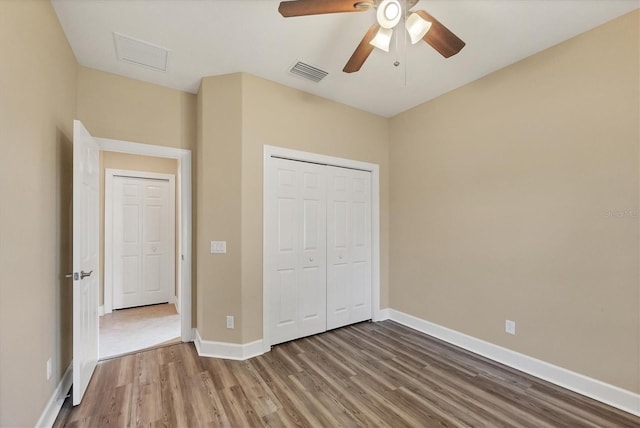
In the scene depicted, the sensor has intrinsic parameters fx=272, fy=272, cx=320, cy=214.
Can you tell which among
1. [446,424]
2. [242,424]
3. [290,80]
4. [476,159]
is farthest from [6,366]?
[476,159]

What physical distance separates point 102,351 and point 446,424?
3.29 metres

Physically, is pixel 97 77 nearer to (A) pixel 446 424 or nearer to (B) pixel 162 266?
(B) pixel 162 266

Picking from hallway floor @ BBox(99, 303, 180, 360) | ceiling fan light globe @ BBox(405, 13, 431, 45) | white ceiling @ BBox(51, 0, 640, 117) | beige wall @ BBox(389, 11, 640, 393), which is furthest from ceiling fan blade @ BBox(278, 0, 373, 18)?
hallway floor @ BBox(99, 303, 180, 360)

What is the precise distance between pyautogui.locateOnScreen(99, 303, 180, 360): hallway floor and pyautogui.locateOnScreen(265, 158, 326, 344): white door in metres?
1.30

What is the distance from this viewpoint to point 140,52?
95.0 inches

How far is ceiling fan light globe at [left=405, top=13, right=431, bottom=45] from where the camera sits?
1678 mm

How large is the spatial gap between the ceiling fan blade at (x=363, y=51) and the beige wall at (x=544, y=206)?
1.65 m

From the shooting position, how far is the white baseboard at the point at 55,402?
1729 millimetres

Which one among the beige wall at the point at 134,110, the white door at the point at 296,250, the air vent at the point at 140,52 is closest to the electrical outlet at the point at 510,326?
the white door at the point at 296,250

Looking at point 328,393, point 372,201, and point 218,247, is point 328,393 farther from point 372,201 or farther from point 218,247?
point 372,201

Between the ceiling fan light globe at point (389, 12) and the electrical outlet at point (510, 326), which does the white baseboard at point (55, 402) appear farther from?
the electrical outlet at point (510, 326)

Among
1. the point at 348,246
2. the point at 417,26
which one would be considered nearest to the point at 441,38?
the point at 417,26

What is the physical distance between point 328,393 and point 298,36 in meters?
2.92

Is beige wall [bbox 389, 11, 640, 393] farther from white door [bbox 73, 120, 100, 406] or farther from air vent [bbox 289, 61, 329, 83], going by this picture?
white door [bbox 73, 120, 100, 406]
